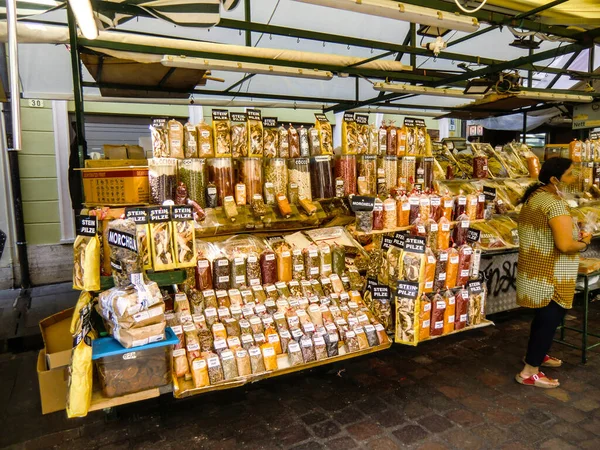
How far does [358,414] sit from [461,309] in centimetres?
115

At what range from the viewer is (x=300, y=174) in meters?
3.47

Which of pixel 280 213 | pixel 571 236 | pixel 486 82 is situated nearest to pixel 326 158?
pixel 280 213

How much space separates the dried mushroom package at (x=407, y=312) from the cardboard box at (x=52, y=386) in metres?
2.19

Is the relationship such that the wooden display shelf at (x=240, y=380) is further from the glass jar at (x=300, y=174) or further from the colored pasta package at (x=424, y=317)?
the glass jar at (x=300, y=174)

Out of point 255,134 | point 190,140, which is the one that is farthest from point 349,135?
point 190,140

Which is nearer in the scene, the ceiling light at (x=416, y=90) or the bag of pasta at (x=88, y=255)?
the bag of pasta at (x=88, y=255)

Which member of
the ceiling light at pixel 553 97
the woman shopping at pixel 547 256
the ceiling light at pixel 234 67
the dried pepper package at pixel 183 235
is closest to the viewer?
the dried pepper package at pixel 183 235

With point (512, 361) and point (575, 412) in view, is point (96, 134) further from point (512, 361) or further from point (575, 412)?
point (575, 412)

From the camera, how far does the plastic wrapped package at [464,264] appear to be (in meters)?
3.31

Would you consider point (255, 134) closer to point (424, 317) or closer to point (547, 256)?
point (424, 317)

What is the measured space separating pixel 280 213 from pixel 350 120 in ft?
3.13

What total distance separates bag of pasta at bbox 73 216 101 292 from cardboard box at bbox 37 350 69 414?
0.65m

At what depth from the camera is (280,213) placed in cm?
335

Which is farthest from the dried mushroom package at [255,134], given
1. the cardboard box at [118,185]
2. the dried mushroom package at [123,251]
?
the dried mushroom package at [123,251]
